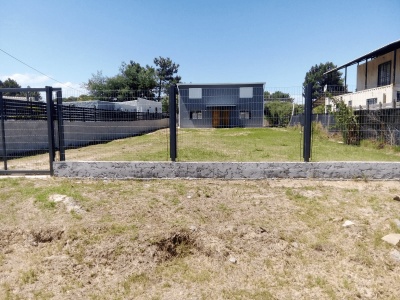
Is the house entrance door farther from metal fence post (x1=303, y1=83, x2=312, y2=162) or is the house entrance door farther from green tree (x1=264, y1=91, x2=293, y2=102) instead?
metal fence post (x1=303, y1=83, x2=312, y2=162)

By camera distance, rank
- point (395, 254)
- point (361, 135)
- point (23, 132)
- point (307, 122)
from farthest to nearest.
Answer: point (23, 132)
point (361, 135)
point (307, 122)
point (395, 254)

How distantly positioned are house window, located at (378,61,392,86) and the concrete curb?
19.5 meters

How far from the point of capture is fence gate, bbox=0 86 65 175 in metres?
6.89

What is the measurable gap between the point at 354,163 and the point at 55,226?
632cm

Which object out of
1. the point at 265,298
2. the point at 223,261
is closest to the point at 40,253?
the point at 223,261

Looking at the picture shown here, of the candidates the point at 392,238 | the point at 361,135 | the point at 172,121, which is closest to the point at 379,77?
the point at 361,135

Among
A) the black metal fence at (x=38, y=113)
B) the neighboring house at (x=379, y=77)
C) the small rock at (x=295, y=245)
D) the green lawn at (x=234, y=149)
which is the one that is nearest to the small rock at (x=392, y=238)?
the small rock at (x=295, y=245)

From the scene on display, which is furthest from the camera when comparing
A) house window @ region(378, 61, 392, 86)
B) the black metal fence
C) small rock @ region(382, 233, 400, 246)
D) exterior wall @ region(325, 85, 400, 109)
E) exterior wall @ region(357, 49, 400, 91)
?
house window @ region(378, 61, 392, 86)

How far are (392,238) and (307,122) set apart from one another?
11.2 ft

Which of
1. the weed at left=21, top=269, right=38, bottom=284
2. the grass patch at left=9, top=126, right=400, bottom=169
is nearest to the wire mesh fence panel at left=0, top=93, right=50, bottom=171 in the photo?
the grass patch at left=9, top=126, right=400, bottom=169

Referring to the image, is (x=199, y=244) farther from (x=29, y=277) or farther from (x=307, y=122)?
(x=307, y=122)

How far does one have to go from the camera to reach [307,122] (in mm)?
6602

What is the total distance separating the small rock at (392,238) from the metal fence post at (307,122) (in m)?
2.98

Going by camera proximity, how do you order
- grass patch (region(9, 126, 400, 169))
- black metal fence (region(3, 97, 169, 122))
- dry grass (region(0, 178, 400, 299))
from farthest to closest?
black metal fence (region(3, 97, 169, 122)), grass patch (region(9, 126, 400, 169)), dry grass (region(0, 178, 400, 299))
